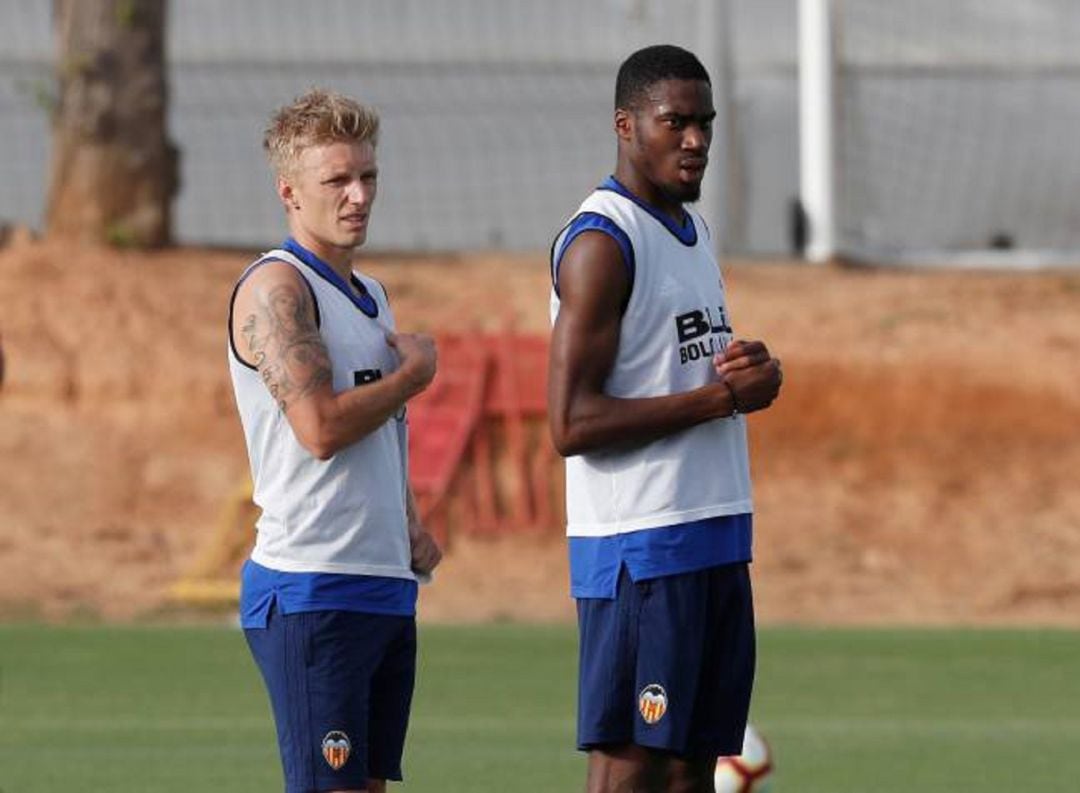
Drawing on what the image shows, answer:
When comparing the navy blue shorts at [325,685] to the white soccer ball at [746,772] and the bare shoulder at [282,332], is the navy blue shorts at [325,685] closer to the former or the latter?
the bare shoulder at [282,332]

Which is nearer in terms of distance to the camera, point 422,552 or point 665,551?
point 422,552

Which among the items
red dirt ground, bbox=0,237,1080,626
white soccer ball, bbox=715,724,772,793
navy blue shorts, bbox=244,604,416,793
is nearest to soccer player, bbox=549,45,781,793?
navy blue shorts, bbox=244,604,416,793

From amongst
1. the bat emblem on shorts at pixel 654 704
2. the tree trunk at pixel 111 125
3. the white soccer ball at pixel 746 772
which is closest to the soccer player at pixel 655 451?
the bat emblem on shorts at pixel 654 704

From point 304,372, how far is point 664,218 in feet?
3.37

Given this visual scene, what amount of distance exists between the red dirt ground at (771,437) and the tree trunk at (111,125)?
0.35 metres

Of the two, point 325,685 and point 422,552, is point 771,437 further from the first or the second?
point 325,685

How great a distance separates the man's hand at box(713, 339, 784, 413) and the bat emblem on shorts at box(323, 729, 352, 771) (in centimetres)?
120

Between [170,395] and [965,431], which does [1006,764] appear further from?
[170,395]

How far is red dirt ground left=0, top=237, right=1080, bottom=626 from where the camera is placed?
1902 cm

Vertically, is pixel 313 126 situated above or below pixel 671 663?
above

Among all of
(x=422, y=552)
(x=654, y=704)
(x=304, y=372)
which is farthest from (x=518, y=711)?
(x=304, y=372)

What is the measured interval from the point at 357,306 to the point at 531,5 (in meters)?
19.2

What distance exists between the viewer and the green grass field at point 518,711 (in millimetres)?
10242

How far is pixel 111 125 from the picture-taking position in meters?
22.5
